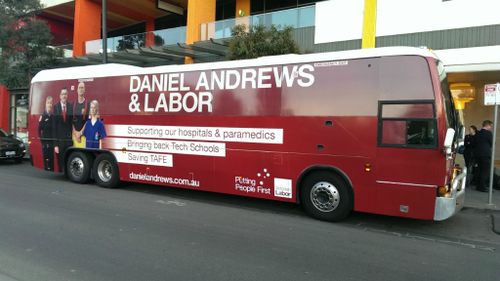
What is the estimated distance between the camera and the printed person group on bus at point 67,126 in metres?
10.6

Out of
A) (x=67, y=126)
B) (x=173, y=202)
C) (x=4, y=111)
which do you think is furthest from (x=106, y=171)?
(x=4, y=111)

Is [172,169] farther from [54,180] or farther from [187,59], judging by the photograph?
[187,59]

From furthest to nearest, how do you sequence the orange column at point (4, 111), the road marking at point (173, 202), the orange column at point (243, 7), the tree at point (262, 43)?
1. the orange column at point (4, 111)
2. the orange column at point (243, 7)
3. the tree at point (262, 43)
4. the road marking at point (173, 202)

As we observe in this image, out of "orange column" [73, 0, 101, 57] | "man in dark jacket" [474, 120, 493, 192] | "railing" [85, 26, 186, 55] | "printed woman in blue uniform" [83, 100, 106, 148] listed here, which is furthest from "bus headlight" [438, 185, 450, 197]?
"orange column" [73, 0, 101, 57]

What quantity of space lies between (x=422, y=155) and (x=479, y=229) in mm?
2085

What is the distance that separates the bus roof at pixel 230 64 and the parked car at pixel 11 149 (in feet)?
17.5

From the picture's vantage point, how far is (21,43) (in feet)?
58.2

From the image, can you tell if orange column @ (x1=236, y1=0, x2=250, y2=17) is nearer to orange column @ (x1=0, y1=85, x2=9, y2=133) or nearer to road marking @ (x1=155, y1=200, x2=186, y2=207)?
road marking @ (x1=155, y1=200, x2=186, y2=207)

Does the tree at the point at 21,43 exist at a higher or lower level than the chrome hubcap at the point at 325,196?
higher

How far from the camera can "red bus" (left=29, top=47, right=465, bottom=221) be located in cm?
Result: 654

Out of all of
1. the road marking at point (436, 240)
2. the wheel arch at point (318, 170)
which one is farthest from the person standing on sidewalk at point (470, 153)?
the wheel arch at point (318, 170)

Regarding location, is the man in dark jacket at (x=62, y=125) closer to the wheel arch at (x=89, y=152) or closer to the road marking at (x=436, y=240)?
the wheel arch at (x=89, y=152)

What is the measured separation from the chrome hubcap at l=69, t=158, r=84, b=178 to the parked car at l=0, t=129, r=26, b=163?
6356mm

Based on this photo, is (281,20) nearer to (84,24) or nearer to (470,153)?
(470,153)
